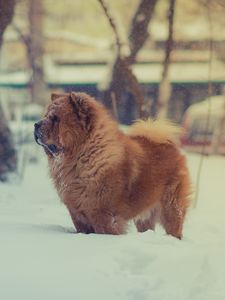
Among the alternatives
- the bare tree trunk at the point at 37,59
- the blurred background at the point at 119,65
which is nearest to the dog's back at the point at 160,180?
the blurred background at the point at 119,65

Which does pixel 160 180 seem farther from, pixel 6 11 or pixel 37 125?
pixel 6 11

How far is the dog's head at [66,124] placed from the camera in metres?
6.24

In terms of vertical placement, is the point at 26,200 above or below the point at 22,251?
below

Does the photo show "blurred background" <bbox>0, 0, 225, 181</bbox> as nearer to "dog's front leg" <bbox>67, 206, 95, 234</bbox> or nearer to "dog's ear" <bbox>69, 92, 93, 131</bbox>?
"dog's ear" <bbox>69, 92, 93, 131</bbox>

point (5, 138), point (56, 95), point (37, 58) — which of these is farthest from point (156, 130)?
point (37, 58)

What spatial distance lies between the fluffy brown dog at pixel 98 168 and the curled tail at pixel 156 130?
231 millimetres

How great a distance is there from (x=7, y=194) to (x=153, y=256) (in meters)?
7.34

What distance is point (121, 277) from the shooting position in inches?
181

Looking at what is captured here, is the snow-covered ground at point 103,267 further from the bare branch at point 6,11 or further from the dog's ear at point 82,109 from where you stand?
the bare branch at point 6,11

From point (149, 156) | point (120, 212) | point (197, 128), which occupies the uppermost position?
point (149, 156)

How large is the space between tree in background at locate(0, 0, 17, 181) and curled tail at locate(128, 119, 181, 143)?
674cm

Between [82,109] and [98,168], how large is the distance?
1.84 ft

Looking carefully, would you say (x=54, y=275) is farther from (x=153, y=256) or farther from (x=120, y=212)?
(x=120, y=212)

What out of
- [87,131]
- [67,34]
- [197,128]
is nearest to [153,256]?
[87,131]
